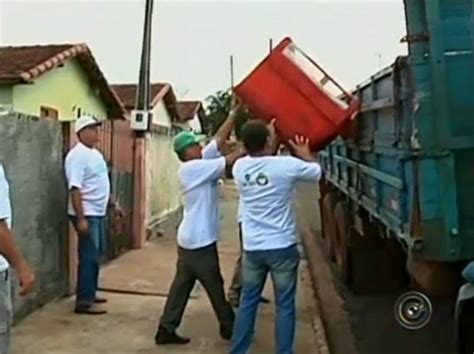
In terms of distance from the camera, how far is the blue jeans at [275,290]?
20.7ft

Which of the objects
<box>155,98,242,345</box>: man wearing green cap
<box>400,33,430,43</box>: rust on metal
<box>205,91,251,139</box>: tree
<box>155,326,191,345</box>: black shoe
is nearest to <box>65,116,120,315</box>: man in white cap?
<box>155,326,191,345</box>: black shoe

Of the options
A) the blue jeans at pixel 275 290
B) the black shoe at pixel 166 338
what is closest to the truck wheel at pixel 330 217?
the black shoe at pixel 166 338

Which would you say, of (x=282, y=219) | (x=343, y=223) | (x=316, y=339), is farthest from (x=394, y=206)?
(x=343, y=223)

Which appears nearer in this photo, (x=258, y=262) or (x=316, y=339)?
(x=258, y=262)

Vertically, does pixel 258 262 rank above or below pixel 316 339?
above

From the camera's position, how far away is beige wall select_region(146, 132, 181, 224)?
16.3 metres

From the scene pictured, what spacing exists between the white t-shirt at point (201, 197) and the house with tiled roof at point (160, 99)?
26.6 meters

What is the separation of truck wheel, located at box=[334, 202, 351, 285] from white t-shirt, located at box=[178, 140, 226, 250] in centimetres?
331

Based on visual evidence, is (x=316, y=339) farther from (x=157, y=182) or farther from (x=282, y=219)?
(x=157, y=182)

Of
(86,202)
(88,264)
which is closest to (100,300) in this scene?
(88,264)

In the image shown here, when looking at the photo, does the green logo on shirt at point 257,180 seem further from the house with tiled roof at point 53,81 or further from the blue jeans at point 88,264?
the house with tiled roof at point 53,81

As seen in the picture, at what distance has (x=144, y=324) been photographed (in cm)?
817

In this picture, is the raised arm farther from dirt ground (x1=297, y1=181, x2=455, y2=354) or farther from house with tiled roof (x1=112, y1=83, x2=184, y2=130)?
house with tiled roof (x1=112, y1=83, x2=184, y2=130)

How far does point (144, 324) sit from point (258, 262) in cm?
216
